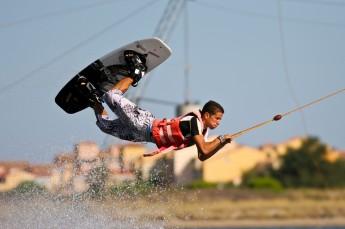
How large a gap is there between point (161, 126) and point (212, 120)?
636 mm

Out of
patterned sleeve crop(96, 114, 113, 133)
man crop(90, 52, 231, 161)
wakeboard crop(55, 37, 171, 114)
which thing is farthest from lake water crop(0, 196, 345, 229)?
man crop(90, 52, 231, 161)

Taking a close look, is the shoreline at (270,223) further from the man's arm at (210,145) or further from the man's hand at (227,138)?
the man's hand at (227,138)

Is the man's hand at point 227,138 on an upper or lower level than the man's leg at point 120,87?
lower

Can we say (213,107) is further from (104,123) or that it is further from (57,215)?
(57,215)

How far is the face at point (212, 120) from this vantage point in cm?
1151

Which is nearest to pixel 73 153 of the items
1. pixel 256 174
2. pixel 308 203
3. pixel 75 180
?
pixel 75 180

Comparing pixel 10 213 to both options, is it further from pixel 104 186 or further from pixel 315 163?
pixel 315 163

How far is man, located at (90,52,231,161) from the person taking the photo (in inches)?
448

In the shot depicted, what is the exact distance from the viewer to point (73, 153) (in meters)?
14.1

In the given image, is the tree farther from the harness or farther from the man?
the harness

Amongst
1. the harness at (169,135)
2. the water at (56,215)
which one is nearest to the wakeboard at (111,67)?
the harness at (169,135)

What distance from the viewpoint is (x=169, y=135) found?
11633 millimetres

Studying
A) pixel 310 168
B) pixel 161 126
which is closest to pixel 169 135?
pixel 161 126

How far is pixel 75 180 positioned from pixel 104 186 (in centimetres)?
105
